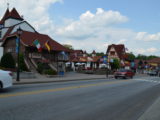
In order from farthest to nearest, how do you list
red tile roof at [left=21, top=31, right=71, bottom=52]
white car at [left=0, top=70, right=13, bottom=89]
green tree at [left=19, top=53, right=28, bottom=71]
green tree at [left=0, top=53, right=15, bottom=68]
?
red tile roof at [left=21, top=31, right=71, bottom=52], green tree at [left=19, top=53, right=28, bottom=71], green tree at [left=0, top=53, right=15, bottom=68], white car at [left=0, top=70, right=13, bottom=89]

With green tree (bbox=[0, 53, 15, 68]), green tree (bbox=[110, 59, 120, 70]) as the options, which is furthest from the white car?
green tree (bbox=[110, 59, 120, 70])

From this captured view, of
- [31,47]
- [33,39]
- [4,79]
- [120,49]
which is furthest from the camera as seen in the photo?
[120,49]

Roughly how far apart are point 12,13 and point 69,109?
137ft

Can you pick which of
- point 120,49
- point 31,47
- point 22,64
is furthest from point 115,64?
point 22,64

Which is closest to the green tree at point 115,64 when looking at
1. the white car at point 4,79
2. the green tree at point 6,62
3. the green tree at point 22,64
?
the green tree at point 22,64

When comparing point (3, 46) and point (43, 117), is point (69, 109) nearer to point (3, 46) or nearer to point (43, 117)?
point (43, 117)

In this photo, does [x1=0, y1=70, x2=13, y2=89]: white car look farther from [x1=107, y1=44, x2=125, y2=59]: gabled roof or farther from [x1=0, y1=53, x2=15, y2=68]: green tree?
[x1=107, y1=44, x2=125, y2=59]: gabled roof

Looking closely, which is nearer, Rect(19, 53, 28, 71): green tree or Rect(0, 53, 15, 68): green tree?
Rect(0, 53, 15, 68): green tree

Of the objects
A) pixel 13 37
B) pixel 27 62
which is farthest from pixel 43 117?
pixel 13 37

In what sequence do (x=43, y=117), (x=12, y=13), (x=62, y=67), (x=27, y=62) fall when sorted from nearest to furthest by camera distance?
(x=43, y=117), (x=27, y=62), (x=62, y=67), (x=12, y=13)

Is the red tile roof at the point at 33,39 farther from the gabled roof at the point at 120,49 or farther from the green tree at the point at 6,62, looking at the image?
the gabled roof at the point at 120,49

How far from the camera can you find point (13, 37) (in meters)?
35.8

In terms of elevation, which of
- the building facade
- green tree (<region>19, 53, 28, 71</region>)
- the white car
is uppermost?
the building facade

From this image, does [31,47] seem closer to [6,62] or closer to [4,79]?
[6,62]
